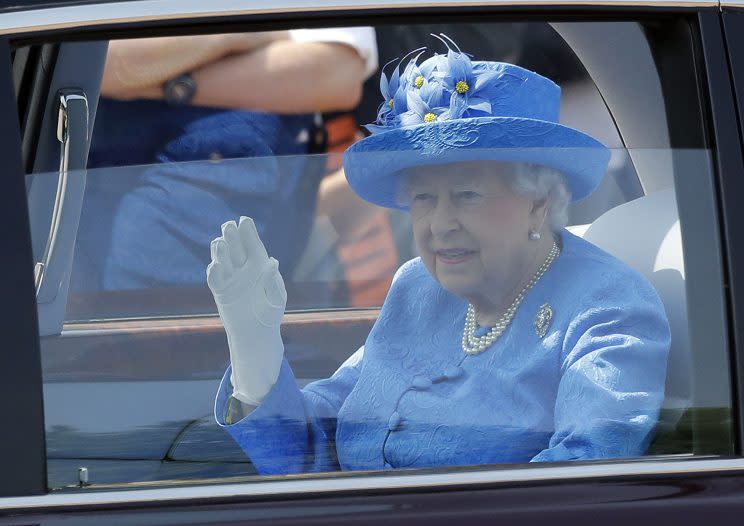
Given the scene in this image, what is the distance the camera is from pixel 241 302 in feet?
6.60

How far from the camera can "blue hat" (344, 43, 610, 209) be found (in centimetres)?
195

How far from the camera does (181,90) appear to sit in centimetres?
225

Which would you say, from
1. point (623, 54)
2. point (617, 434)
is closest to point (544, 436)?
point (617, 434)

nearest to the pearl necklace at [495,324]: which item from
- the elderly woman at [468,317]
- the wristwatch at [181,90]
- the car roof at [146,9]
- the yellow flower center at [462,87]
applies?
the elderly woman at [468,317]

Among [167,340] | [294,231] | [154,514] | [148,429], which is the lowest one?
[154,514]

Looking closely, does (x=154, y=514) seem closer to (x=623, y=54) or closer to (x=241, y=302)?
(x=241, y=302)

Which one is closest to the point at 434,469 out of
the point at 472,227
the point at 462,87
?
the point at 472,227

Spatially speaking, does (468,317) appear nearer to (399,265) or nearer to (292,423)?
(399,265)

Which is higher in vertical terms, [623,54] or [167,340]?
[623,54]

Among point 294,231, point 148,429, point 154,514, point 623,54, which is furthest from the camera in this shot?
point 294,231

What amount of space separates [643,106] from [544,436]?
520 mm

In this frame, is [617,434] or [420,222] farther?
[420,222]

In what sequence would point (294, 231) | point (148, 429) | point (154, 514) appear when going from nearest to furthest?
point (154, 514) < point (148, 429) < point (294, 231)

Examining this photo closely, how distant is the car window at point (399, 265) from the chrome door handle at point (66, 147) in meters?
0.04
